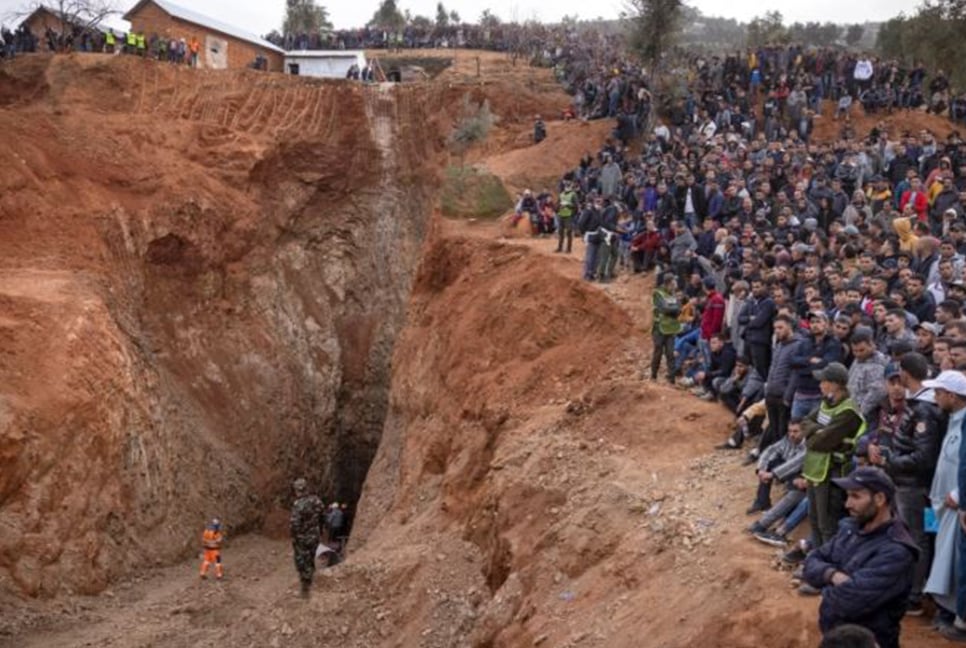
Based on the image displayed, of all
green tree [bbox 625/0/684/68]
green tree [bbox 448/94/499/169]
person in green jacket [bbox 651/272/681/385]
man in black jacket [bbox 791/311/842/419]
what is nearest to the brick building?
green tree [bbox 448/94/499/169]

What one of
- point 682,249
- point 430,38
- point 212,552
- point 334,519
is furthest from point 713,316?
point 430,38

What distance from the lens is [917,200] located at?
55.0 feet

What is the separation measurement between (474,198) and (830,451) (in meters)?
19.8

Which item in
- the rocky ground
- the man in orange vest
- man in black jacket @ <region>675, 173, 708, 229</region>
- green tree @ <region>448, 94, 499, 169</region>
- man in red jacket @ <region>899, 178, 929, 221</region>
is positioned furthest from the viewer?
the man in orange vest

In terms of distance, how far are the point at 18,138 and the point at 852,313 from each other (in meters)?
22.2

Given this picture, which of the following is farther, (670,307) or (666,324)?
(666,324)

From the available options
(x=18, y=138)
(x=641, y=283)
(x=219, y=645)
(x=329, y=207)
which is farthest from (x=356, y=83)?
(x=219, y=645)

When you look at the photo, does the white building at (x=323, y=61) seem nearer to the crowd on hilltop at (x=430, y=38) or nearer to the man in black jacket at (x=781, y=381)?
the crowd on hilltop at (x=430, y=38)

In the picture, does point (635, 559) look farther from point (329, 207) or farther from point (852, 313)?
point (329, 207)

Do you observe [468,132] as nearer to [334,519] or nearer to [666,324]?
[334,519]

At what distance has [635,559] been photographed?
10383 millimetres

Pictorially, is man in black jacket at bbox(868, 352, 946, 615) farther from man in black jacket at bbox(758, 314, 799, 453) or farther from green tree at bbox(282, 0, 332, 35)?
green tree at bbox(282, 0, 332, 35)

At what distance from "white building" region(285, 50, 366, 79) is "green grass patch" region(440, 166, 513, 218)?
60.0 feet

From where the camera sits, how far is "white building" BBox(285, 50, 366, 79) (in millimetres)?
43031
